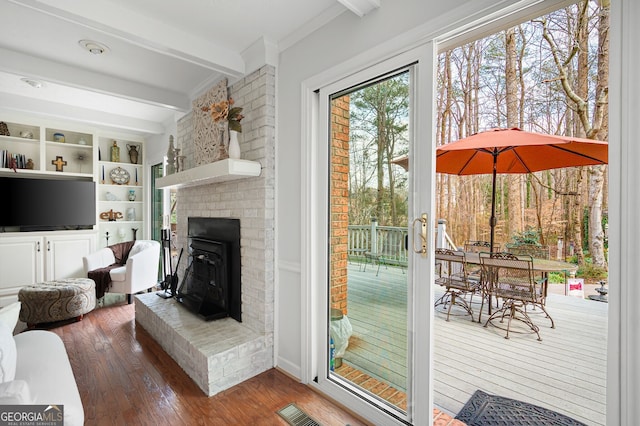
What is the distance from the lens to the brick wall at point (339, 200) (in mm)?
2119

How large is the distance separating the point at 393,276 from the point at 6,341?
1.87 metres

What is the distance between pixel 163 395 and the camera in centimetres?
210

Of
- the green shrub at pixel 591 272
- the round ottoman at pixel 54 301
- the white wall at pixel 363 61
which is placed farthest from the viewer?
the green shrub at pixel 591 272

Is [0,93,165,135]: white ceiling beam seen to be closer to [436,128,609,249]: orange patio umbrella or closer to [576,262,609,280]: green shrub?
[436,128,609,249]: orange patio umbrella

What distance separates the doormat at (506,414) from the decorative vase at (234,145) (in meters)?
2.39

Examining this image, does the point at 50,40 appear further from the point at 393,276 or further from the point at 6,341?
the point at 393,276

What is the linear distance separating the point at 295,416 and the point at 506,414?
1351 millimetres

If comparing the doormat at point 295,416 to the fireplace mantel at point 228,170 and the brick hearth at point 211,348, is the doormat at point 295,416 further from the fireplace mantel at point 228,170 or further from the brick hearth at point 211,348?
the fireplace mantel at point 228,170

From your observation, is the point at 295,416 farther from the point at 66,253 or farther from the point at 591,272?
the point at 591,272

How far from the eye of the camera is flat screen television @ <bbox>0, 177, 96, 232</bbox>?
13.4 feet

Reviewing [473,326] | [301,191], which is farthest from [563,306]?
[301,191]

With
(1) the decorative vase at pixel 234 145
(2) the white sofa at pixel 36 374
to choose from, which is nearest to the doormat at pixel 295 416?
(2) the white sofa at pixel 36 374

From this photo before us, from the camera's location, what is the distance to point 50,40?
92.4 inches

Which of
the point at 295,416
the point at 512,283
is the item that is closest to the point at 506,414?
the point at 295,416
